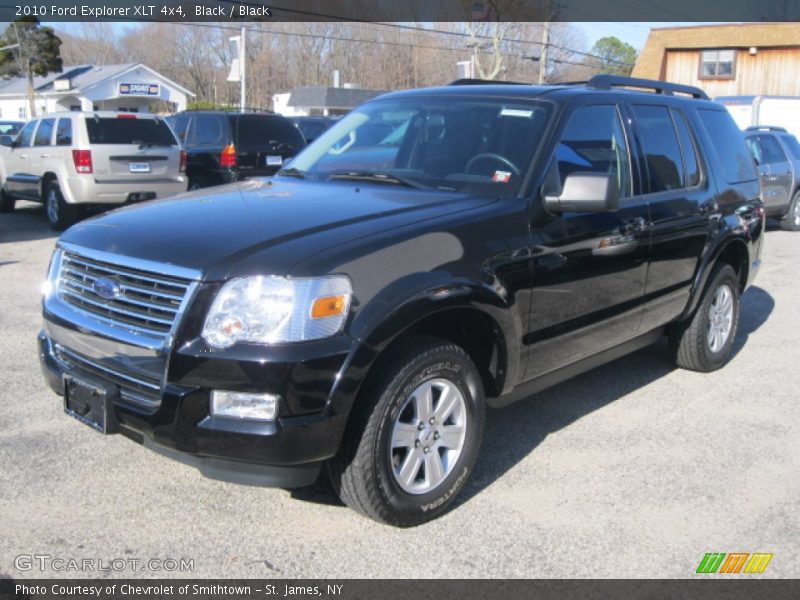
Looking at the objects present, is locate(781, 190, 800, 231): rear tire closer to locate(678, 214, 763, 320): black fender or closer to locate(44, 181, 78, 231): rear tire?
locate(678, 214, 763, 320): black fender

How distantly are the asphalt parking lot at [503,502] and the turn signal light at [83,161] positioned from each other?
701 centimetres

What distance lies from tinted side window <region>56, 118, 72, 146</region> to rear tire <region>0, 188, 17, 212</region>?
2.91 meters

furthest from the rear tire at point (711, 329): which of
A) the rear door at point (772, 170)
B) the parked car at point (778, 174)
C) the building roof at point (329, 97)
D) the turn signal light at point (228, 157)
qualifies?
the building roof at point (329, 97)

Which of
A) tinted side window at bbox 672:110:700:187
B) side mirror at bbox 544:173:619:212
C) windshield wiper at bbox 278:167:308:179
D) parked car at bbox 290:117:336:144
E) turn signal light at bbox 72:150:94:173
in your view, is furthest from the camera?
parked car at bbox 290:117:336:144

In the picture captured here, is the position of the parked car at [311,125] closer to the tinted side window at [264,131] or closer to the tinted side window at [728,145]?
the tinted side window at [264,131]

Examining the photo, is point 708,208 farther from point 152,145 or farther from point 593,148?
point 152,145

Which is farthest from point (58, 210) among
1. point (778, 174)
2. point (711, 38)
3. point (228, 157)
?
point (711, 38)

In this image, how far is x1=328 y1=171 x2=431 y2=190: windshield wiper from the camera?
4285 mm

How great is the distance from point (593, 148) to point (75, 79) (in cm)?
5014

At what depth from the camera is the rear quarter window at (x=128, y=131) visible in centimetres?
1200

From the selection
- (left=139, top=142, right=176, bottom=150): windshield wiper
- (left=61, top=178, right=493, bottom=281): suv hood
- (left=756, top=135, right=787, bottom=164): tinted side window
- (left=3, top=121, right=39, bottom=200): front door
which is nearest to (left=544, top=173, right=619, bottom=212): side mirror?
(left=61, top=178, right=493, bottom=281): suv hood

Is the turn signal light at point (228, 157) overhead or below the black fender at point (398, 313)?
overhead

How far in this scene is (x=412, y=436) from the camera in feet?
11.6

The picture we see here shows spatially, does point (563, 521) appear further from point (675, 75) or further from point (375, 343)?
point (675, 75)
